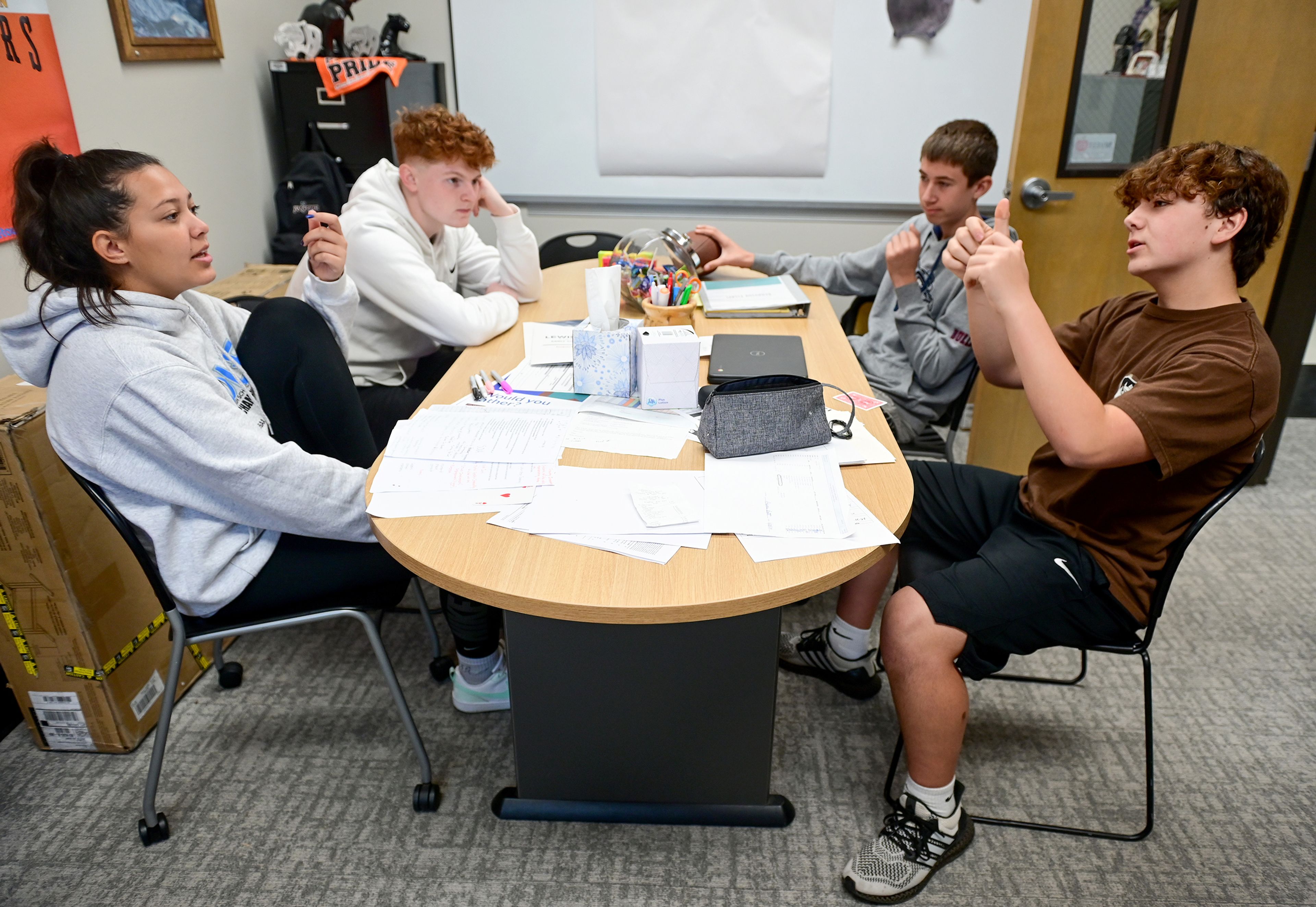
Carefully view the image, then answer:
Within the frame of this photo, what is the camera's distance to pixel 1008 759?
67.2 inches

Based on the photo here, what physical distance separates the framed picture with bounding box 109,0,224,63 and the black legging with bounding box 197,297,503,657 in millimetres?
1357

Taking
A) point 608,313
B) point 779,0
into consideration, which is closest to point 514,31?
point 779,0

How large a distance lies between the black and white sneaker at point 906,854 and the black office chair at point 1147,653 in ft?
0.25

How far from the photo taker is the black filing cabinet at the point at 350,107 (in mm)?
3029

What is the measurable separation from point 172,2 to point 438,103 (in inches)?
34.2

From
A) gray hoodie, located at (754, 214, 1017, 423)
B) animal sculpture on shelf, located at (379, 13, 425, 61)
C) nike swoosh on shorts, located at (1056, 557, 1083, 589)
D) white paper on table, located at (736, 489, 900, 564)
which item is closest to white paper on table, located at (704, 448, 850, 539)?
white paper on table, located at (736, 489, 900, 564)

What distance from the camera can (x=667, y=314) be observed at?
2010 millimetres

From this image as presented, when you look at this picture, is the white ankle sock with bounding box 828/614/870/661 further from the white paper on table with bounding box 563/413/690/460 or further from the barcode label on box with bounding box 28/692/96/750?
the barcode label on box with bounding box 28/692/96/750

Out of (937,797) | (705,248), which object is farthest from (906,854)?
(705,248)

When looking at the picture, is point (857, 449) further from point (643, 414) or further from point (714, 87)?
point (714, 87)

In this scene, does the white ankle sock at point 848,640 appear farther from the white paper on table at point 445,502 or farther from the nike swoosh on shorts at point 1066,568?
the white paper on table at point 445,502

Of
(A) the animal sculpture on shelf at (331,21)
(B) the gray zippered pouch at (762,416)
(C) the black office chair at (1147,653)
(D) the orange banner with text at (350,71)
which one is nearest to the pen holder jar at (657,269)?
(B) the gray zippered pouch at (762,416)

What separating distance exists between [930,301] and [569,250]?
54.9 inches

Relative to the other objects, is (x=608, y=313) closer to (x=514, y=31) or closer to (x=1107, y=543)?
(x=1107, y=543)
